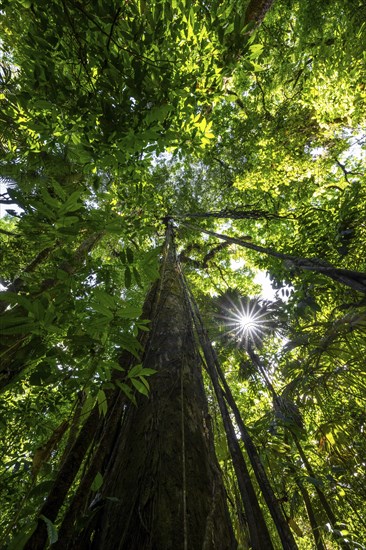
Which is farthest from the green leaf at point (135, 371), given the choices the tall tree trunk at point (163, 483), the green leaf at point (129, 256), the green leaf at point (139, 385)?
the green leaf at point (129, 256)

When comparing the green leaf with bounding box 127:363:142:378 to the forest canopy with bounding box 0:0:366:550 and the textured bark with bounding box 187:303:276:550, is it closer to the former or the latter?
the forest canopy with bounding box 0:0:366:550

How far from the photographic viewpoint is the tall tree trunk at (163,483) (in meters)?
1.05

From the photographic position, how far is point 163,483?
4.01 ft

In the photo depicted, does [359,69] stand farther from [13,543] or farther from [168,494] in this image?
[13,543]

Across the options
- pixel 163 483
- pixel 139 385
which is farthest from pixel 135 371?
pixel 163 483

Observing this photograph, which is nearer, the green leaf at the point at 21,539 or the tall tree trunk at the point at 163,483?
the green leaf at the point at 21,539

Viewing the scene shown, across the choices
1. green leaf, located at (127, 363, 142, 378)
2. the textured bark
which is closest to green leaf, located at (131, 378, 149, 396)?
green leaf, located at (127, 363, 142, 378)

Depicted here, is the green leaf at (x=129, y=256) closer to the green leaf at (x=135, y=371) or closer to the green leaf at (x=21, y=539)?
the green leaf at (x=135, y=371)

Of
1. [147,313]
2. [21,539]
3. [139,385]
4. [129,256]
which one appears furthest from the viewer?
[147,313]

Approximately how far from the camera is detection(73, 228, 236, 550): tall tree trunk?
105cm

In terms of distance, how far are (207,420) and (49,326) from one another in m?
1.25

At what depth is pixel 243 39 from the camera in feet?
6.73

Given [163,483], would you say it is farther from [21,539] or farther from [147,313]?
[147,313]

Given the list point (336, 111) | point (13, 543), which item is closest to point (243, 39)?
point (13, 543)
